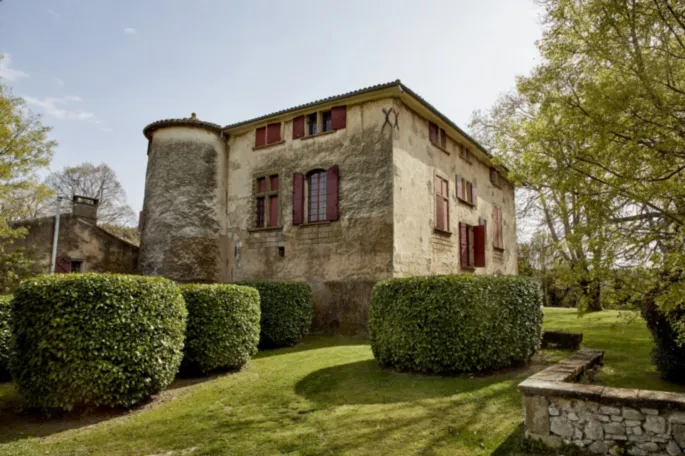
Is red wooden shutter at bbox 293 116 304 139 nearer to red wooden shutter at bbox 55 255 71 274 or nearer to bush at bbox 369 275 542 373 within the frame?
bush at bbox 369 275 542 373

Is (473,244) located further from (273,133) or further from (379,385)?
(379,385)

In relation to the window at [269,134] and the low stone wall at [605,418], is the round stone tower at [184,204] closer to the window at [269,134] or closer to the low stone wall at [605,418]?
the window at [269,134]

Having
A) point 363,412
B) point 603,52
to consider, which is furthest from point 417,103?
point 363,412

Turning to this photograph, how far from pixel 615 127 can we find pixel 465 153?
13.2 meters

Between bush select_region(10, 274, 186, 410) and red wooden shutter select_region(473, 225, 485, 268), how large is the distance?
13.2 meters

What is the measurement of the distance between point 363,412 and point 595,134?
4445mm

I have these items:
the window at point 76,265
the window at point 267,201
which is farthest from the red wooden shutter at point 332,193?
the window at point 76,265

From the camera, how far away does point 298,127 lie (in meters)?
14.3

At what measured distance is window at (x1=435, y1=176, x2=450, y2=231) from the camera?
1425cm

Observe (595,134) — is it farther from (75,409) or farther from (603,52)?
(75,409)

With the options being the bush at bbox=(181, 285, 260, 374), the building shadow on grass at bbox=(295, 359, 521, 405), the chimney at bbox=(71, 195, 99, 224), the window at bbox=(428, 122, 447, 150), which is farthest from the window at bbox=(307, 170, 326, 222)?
the chimney at bbox=(71, 195, 99, 224)

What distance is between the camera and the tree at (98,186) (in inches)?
1134

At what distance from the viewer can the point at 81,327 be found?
573cm

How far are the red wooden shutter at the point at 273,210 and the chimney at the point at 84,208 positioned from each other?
7.17m
